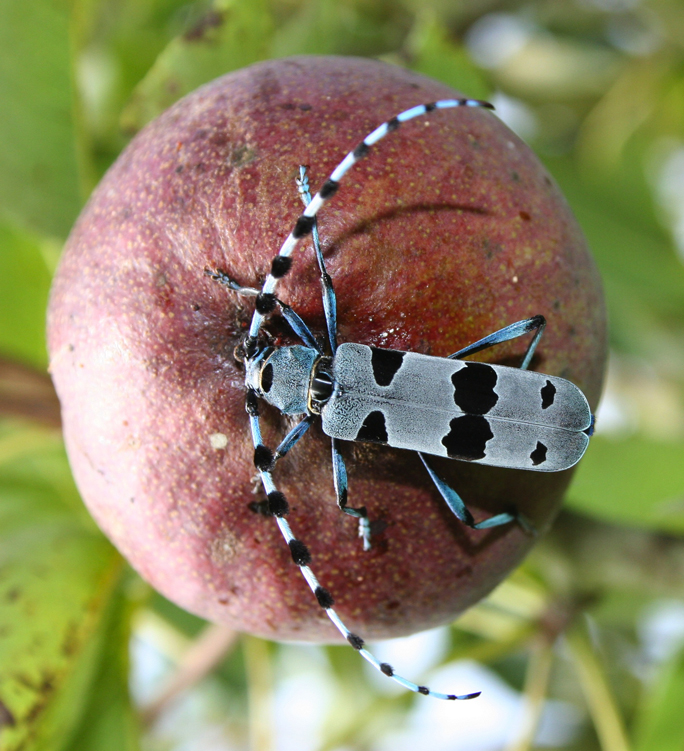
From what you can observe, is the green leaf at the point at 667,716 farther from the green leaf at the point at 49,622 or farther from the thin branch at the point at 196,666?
the green leaf at the point at 49,622

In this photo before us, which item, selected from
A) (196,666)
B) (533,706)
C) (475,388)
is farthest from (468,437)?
(196,666)

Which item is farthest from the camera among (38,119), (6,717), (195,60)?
(38,119)

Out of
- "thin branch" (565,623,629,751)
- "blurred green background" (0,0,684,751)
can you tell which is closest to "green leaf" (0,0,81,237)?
"blurred green background" (0,0,684,751)

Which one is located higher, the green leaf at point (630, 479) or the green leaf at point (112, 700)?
the green leaf at point (630, 479)

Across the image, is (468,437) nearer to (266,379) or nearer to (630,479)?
(266,379)

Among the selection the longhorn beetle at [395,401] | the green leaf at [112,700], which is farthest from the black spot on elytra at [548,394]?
the green leaf at [112,700]

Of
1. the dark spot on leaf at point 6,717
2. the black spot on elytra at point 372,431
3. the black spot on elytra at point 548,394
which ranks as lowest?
the dark spot on leaf at point 6,717
